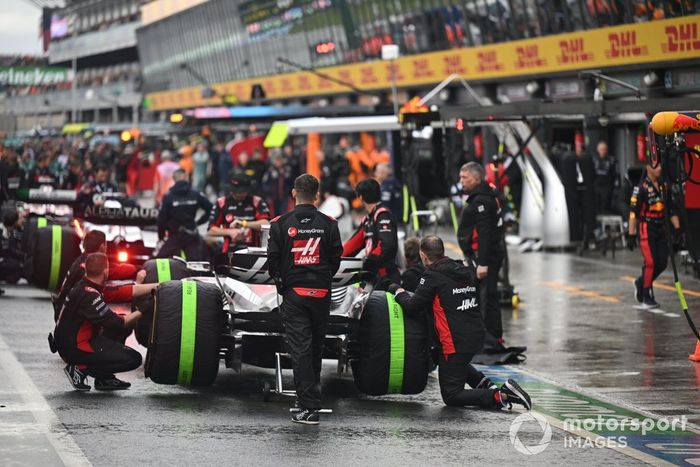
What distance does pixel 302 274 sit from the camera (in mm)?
10562

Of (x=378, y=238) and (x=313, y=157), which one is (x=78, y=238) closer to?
(x=378, y=238)

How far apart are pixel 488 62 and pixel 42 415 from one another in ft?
110

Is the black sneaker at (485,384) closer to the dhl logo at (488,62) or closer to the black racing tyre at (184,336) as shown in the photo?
the black racing tyre at (184,336)

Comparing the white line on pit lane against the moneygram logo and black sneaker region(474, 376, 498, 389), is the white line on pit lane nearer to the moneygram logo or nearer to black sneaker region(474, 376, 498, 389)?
the moneygram logo

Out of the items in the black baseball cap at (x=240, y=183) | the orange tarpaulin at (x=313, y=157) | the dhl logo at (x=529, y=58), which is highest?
the dhl logo at (x=529, y=58)

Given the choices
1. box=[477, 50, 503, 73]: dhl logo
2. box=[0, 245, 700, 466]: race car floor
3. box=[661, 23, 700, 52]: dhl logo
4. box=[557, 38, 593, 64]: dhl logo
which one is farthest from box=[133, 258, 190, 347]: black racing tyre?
box=[477, 50, 503, 73]: dhl logo

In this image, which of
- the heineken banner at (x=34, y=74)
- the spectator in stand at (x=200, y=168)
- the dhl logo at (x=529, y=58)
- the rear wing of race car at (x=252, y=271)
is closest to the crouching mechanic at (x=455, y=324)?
the rear wing of race car at (x=252, y=271)

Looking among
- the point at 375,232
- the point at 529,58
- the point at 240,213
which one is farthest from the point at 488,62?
the point at 375,232

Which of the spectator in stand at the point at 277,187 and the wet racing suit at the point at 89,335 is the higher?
the spectator in stand at the point at 277,187

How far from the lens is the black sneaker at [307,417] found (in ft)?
34.0

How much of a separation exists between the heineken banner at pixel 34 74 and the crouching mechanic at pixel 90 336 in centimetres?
13658

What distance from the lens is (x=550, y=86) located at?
40281mm

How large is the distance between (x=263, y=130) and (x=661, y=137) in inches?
1663

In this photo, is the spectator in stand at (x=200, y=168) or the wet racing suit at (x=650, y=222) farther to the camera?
the spectator in stand at (x=200, y=168)
